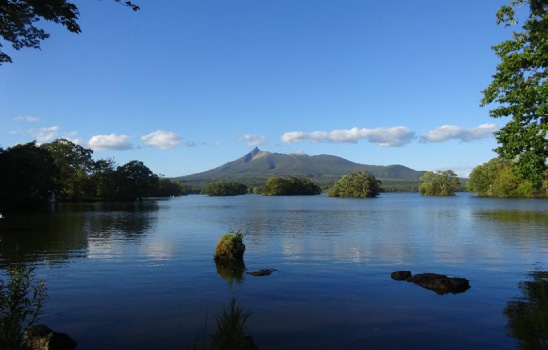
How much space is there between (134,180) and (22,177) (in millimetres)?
99645

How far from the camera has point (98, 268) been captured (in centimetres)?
2531

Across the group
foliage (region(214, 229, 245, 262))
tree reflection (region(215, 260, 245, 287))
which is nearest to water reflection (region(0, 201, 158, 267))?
foliage (region(214, 229, 245, 262))

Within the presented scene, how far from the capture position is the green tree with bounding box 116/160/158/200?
159 metres

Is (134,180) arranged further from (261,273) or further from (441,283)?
(441,283)

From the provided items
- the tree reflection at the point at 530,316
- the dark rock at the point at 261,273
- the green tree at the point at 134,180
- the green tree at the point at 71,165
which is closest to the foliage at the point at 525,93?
the tree reflection at the point at 530,316

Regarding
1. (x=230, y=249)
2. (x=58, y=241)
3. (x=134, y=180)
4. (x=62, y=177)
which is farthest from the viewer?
(x=134, y=180)

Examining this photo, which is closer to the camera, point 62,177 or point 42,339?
point 42,339

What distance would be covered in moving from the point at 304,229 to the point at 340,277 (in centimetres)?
2758

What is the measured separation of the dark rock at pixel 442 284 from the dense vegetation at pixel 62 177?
216 ft

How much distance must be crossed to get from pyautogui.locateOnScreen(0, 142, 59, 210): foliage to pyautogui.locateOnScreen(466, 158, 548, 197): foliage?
146131mm

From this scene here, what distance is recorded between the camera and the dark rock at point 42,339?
1112cm

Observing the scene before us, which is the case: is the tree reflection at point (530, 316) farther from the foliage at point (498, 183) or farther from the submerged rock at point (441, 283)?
the foliage at point (498, 183)

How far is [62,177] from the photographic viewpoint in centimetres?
13150

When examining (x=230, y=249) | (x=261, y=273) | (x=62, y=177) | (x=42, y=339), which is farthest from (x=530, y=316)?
(x=62, y=177)
